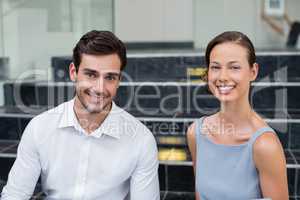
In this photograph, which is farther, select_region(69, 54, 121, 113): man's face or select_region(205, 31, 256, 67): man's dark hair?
select_region(69, 54, 121, 113): man's face

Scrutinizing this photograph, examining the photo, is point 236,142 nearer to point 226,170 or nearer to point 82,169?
point 226,170

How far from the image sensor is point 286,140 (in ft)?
8.77

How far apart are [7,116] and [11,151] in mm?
362

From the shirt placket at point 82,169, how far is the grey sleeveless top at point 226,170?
453 mm

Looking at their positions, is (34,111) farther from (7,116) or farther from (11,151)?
(11,151)

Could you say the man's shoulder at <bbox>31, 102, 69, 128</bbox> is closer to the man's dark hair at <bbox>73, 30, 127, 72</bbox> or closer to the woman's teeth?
the man's dark hair at <bbox>73, 30, 127, 72</bbox>

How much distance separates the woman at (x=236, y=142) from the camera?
139 centimetres

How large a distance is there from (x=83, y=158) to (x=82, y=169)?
45mm

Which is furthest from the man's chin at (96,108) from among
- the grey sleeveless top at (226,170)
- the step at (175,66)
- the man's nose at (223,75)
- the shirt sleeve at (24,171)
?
the step at (175,66)

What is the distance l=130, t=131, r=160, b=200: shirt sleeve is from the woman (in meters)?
0.19

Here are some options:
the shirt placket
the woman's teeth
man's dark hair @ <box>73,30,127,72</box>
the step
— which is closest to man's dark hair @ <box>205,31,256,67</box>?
the woman's teeth

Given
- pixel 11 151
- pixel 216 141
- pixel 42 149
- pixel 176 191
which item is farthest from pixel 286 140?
pixel 11 151

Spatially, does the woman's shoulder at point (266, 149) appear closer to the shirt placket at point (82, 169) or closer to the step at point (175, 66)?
the shirt placket at point (82, 169)

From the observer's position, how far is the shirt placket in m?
1.69
